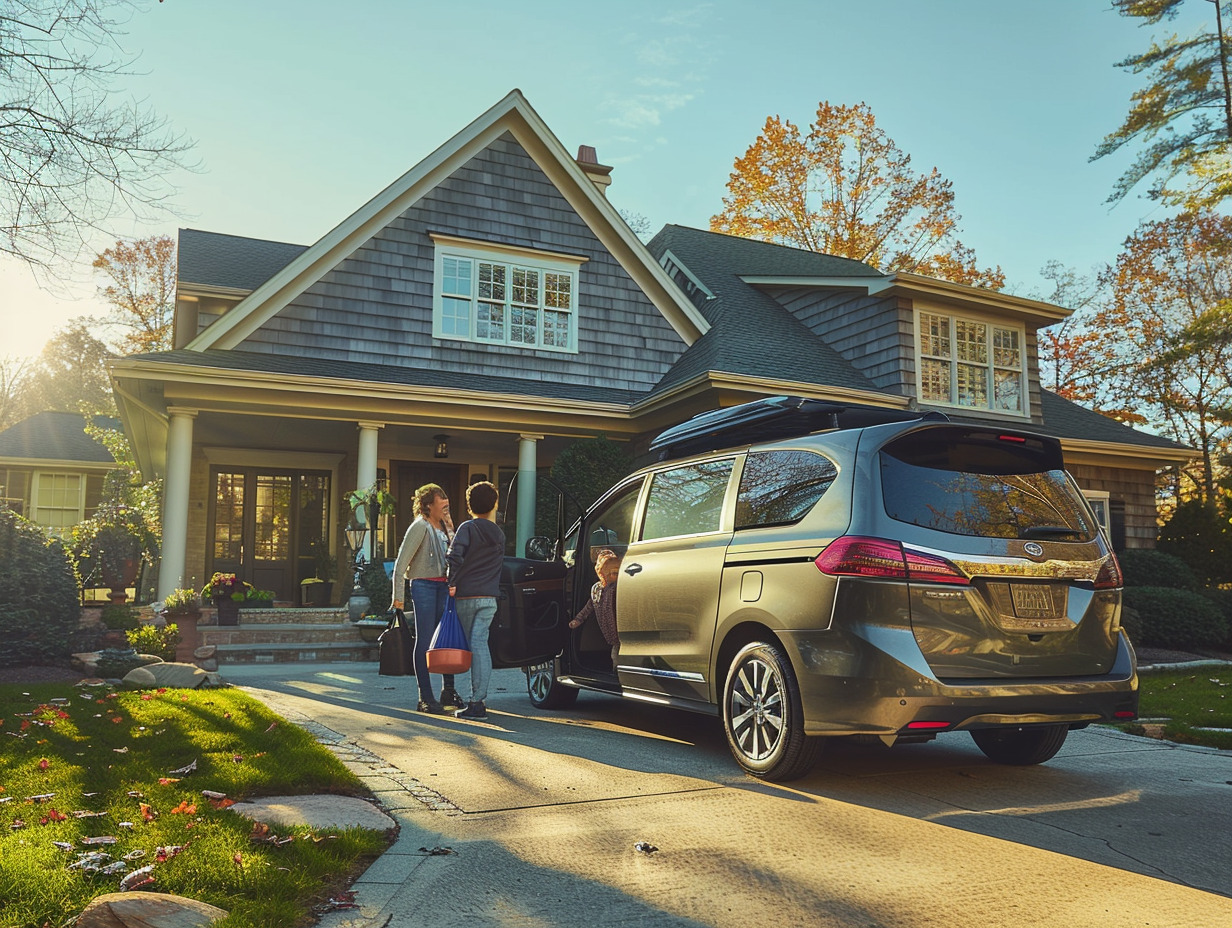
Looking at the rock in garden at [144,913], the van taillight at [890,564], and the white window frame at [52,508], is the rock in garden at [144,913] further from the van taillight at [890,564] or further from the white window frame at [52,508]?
the white window frame at [52,508]

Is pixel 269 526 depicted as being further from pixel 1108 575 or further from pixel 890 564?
pixel 1108 575

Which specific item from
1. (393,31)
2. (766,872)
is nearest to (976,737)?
(766,872)

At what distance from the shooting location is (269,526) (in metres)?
18.7

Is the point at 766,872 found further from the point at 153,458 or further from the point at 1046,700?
the point at 153,458

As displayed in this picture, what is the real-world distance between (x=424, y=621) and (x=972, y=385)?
44.1 ft

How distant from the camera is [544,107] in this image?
17797mm

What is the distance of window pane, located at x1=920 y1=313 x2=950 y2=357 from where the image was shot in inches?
691

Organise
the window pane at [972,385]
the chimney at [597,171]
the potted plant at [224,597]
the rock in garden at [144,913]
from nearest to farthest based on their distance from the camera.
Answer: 1. the rock in garden at [144,913]
2. the potted plant at [224,597]
3. the window pane at [972,385]
4. the chimney at [597,171]

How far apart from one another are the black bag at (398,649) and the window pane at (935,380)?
1181cm

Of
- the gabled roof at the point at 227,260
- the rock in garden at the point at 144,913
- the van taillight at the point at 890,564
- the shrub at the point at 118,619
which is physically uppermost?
the gabled roof at the point at 227,260

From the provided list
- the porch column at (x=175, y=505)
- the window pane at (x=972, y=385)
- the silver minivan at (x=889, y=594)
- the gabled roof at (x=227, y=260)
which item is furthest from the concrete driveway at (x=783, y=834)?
the gabled roof at (x=227, y=260)

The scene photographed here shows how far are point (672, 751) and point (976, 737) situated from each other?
1.95 meters

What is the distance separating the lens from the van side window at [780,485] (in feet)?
17.2

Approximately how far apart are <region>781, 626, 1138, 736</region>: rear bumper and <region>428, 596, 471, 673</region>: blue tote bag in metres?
3.29
